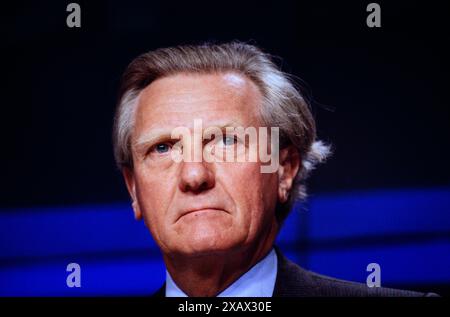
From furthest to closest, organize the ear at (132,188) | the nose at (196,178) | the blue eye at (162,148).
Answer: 1. the ear at (132,188)
2. the blue eye at (162,148)
3. the nose at (196,178)

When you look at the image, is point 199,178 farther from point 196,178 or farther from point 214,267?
point 214,267

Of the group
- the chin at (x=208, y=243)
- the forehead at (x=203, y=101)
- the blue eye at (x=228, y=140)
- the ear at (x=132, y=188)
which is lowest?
the chin at (x=208, y=243)

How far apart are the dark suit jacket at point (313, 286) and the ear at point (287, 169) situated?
193mm

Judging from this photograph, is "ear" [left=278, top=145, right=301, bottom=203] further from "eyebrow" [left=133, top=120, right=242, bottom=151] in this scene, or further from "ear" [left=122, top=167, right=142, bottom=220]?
"ear" [left=122, top=167, right=142, bottom=220]

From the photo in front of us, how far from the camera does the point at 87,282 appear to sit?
91.8 inches

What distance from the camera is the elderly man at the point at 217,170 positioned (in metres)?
2.05

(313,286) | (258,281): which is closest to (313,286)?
(313,286)

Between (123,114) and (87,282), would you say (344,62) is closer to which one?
(123,114)

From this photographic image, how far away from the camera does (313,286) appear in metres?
2.12

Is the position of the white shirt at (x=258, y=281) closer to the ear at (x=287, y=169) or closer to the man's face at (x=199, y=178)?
the man's face at (x=199, y=178)

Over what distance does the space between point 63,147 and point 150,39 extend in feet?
1.61

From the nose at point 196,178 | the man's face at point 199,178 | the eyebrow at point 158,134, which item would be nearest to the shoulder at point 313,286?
the man's face at point 199,178

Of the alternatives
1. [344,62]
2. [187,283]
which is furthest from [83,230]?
[344,62]
